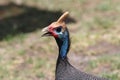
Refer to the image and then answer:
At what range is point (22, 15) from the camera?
1223 centimetres

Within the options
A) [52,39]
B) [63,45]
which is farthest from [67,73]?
[52,39]

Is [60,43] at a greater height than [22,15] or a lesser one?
greater

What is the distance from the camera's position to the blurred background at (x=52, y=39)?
859 cm

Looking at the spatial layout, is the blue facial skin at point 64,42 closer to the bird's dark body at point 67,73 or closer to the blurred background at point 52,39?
the bird's dark body at point 67,73

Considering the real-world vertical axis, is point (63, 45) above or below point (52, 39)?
above

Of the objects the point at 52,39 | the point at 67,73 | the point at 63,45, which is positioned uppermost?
the point at 63,45

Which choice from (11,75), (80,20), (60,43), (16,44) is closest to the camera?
(60,43)

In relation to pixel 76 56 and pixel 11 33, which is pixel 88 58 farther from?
pixel 11 33

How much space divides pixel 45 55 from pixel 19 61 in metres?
0.51

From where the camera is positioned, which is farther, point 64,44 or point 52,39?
point 52,39

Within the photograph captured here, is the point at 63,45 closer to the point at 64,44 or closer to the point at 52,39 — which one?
the point at 64,44

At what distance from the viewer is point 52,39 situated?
1017 cm

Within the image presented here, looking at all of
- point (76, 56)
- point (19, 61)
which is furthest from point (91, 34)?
point (19, 61)

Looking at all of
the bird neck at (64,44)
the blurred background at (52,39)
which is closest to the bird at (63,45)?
the bird neck at (64,44)
